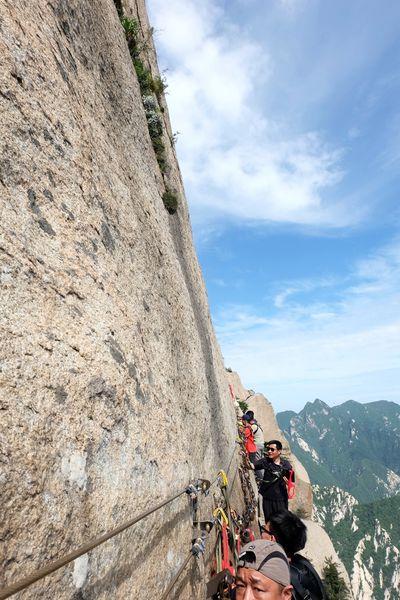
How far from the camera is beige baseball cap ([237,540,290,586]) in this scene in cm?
372

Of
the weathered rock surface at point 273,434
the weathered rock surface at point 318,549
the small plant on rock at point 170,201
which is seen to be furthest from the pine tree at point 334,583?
the small plant on rock at point 170,201

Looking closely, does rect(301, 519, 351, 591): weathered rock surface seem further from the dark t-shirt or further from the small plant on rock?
the small plant on rock

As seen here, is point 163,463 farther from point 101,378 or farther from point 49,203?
point 49,203

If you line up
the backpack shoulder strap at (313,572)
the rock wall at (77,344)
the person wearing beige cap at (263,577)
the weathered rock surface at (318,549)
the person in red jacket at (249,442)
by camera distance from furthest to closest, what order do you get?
the weathered rock surface at (318,549) → the person in red jacket at (249,442) → the backpack shoulder strap at (313,572) → the person wearing beige cap at (263,577) → the rock wall at (77,344)

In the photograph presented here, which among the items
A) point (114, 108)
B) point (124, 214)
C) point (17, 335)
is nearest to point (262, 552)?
point (17, 335)

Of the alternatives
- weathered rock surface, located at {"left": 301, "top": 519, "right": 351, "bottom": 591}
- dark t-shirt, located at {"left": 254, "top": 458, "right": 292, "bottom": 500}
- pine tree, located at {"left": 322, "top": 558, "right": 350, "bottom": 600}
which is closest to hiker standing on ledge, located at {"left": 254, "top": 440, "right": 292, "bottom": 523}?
dark t-shirt, located at {"left": 254, "top": 458, "right": 292, "bottom": 500}

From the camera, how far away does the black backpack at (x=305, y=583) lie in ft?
14.6

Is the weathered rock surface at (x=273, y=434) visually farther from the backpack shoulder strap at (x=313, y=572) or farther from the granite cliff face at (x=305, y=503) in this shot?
the backpack shoulder strap at (x=313, y=572)

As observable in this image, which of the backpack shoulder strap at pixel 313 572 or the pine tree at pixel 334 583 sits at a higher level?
the backpack shoulder strap at pixel 313 572

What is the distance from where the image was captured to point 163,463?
20.1 ft

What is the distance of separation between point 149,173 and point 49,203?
289 inches

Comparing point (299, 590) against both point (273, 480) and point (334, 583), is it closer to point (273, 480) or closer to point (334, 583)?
point (273, 480)

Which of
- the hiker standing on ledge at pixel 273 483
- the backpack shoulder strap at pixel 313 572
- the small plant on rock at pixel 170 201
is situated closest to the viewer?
the backpack shoulder strap at pixel 313 572

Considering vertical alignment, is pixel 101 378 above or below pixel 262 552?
above
